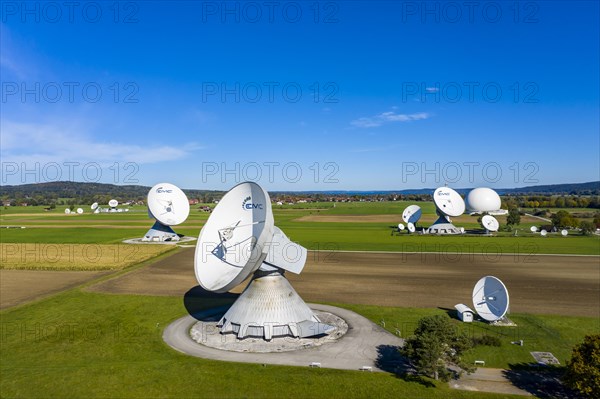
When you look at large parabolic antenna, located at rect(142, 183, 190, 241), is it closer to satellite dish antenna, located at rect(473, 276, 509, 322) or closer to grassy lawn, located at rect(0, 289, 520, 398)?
grassy lawn, located at rect(0, 289, 520, 398)

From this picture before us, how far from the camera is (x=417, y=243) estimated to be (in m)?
102

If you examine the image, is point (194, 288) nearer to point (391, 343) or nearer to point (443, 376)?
point (391, 343)

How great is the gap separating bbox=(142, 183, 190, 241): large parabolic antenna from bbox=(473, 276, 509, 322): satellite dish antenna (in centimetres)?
7712

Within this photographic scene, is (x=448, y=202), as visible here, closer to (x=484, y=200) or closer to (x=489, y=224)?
(x=489, y=224)

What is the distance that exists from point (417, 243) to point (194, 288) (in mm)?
66148

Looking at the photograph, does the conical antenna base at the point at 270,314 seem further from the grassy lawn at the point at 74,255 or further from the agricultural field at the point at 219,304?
the grassy lawn at the point at 74,255

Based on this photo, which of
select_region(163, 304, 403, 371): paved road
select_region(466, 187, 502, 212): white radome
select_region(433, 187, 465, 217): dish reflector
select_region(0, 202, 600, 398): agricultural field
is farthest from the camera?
select_region(466, 187, 502, 212): white radome

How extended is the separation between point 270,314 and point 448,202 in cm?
9805

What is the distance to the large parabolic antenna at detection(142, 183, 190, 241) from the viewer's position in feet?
330

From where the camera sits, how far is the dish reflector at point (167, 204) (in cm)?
10031

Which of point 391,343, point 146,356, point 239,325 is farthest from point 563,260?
point 146,356

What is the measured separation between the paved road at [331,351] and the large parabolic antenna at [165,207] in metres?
64.6

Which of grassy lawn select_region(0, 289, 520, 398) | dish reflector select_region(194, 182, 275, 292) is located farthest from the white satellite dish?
dish reflector select_region(194, 182, 275, 292)

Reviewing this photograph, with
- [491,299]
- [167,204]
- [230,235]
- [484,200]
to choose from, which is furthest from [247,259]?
[484,200]
